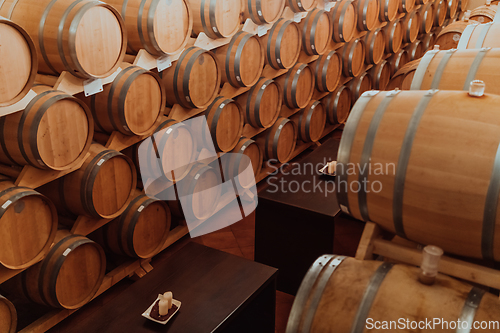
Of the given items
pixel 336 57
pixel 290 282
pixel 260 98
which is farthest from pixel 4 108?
pixel 336 57

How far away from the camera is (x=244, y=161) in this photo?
4953 mm

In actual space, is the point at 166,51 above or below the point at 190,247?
above

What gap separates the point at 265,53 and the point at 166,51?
163cm

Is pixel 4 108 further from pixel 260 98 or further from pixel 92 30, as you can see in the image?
pixel 260 98

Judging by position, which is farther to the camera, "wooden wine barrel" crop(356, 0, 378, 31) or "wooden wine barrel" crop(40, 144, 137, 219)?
"wooden wine barrel" crop(356, 0, 378, 31)

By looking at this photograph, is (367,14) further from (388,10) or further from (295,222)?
(295,222)

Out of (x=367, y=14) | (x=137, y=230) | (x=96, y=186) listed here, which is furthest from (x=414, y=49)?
(x=96, y=186)

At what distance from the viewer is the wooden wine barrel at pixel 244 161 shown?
4.83 meters

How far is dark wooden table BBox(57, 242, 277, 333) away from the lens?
2.31 meters

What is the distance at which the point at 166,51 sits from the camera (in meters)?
3.79

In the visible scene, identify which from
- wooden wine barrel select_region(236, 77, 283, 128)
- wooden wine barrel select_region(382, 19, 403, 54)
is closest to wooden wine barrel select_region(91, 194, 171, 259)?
wooden wine barrel select_region(236, 77, 283, 128)

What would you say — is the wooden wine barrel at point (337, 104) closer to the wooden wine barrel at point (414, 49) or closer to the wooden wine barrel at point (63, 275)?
the wooden wine barrel at point (414, 49)

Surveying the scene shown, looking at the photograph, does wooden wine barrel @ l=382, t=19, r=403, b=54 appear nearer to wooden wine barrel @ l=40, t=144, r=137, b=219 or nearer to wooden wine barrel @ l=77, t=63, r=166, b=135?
wooden wine barrel @ l=77, t=63, r=166, b=135
